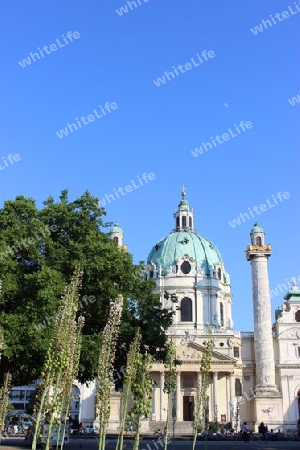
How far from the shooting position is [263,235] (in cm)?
7188

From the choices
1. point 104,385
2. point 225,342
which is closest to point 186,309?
point 225,342

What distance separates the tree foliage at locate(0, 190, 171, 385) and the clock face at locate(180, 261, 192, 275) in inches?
1844

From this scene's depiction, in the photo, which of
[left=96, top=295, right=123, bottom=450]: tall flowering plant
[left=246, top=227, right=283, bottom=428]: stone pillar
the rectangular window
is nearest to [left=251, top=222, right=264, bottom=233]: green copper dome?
[left=246, top=227, right=283, bottom=428]: stone pillar

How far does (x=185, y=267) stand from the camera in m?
79.6

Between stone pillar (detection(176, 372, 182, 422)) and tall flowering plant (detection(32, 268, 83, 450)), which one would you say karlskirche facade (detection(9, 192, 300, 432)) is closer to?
stone pillar (detection(176, 372, 182, 422))

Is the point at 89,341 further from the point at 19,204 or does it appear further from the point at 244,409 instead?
the point at 244,409

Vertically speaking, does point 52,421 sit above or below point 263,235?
below

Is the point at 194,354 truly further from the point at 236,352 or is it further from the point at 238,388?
the point at 238,388

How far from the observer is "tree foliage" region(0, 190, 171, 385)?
2447 centimetres

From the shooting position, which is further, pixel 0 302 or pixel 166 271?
pixel 166 271

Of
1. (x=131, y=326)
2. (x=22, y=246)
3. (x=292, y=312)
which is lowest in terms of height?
(x=131, y=326)

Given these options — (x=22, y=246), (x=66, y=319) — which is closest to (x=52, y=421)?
(x=66, y=319)

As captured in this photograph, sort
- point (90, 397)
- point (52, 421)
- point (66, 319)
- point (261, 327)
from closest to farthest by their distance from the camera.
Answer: point (52, 421) < point (66, 319) < point (261, 327) < point (90, 397)

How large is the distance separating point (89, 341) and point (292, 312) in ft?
179
